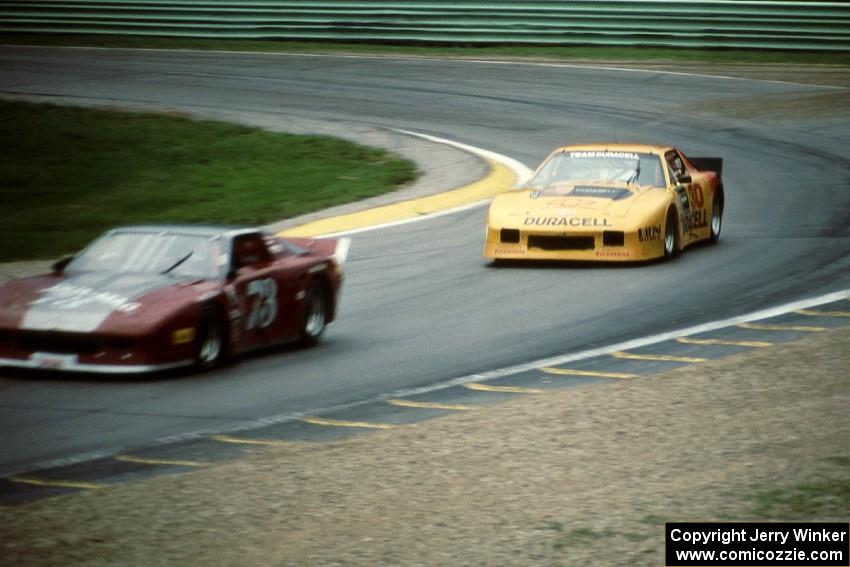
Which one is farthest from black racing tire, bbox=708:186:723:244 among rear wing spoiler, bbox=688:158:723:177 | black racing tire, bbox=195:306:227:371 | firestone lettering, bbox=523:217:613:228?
black racing tire, bbox=195:306:227:371

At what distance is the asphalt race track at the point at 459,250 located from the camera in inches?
410

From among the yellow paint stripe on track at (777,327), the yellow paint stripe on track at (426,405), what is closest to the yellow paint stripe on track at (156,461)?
the yellow paint stripe on track at (426,405)

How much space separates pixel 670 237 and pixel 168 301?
6.81m

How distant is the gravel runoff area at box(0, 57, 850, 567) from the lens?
6.89 metres

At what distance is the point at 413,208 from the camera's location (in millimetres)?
19375

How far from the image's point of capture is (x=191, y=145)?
933 inches

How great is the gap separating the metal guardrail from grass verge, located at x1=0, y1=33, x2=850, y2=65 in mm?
156

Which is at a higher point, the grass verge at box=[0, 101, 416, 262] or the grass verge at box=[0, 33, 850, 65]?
the grass verge at box=[0, 33, 850, 65]

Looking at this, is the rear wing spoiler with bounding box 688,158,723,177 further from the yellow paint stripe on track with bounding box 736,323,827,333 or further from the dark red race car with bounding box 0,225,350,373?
the dark red race car with bounding box 0,225,350,373

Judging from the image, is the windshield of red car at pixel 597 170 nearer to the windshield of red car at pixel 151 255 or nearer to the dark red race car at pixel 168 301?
the dark red race car at pixel 168 301

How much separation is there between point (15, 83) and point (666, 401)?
2207 centimetres

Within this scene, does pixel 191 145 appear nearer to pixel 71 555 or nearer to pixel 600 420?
pixel 600 420

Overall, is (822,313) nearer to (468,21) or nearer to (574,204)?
(574,204)

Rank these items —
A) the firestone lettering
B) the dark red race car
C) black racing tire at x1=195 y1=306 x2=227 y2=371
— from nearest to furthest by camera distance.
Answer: the dark red race car < black racing tire at x1=195 y1=306 x2=227 y2=371 < the firestone lettering
